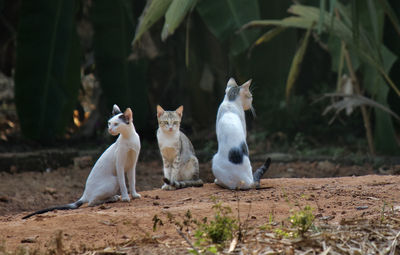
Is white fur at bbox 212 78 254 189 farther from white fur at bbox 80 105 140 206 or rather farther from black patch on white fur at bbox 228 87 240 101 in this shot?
white fur at bbox 80 105 140 206

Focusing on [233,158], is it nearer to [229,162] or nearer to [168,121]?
[229,162]

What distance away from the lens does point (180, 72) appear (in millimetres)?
11344

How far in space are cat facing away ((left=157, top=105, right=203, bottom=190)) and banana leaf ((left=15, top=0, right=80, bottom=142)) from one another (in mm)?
3709

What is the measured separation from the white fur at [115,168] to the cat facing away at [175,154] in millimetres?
467

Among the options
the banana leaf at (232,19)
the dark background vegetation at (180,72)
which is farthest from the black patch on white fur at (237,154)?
the banana leaf at (232,19)

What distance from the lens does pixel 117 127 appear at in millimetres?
5219

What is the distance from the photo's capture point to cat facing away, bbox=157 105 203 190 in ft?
18.9

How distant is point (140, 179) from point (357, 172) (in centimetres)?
249

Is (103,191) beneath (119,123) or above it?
beneath

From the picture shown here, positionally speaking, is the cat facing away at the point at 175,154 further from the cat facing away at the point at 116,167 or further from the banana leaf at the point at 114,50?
the banana leaf at the point at 114,50

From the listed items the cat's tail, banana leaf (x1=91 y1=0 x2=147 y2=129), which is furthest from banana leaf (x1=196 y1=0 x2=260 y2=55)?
the cat's tail

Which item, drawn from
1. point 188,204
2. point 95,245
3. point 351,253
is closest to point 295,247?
point 351,253

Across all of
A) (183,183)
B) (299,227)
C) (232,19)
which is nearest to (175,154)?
(183,183)

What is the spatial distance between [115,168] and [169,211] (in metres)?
0.99
